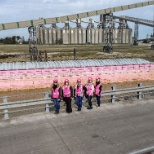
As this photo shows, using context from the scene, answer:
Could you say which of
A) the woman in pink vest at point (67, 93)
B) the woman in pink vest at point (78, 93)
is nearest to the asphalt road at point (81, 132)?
the woman in pink vest at point (78, 93)

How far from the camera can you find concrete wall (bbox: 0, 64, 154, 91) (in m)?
17.0

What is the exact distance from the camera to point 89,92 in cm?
1073

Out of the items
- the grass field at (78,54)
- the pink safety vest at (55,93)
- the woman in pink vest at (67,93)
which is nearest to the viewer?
the pink safety vest at (55,93)

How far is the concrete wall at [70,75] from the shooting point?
1705 cm

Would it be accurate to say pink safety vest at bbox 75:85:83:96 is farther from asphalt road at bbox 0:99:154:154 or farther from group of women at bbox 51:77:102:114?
asphalt road at bbox 0:99:154:154

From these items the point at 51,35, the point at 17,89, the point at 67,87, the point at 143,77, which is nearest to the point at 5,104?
the point at 67,87

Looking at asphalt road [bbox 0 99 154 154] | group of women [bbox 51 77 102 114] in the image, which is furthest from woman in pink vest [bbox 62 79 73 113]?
asphalt road [bbox 0 99 154 154]

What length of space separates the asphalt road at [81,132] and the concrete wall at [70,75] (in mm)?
7655

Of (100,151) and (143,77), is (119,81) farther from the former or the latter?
(100,151)

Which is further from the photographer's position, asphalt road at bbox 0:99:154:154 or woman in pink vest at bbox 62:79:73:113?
woman in pink vest at bbox 62:79:73:113

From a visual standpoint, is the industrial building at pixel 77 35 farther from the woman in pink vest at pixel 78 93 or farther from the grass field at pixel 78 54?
the woman in pink vest at pixel 78 93

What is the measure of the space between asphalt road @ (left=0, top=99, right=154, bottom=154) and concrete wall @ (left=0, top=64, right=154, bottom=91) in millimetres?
7655

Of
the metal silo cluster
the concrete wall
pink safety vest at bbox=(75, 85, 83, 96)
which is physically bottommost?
the concrete wall

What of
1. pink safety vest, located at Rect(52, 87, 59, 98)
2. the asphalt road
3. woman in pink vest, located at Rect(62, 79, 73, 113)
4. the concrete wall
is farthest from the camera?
the concrete wall
